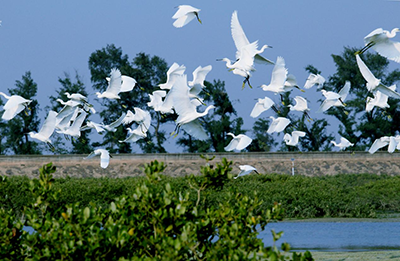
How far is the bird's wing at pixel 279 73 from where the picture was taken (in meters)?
16.2

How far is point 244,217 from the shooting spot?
5.88m

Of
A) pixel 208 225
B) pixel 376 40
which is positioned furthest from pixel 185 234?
pixel 376 40

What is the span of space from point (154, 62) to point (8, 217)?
37428 millimetres

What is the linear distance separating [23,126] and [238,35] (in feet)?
87.0

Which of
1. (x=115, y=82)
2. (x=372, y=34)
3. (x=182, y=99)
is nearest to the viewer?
(x=372, y=34)

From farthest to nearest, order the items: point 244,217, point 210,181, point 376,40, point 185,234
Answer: point 376,40
point 210,181
point 244,217
point 185,234

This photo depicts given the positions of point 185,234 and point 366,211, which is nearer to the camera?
point 185,234

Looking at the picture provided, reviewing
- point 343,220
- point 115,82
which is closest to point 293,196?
point 343,220

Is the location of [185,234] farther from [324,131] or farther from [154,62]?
[154,62]

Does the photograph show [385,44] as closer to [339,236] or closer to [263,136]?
[339,236]

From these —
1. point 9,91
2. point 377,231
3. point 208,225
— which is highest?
point 9,91

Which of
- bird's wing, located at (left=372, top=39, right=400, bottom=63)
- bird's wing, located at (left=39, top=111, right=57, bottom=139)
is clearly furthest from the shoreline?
bird's wing, located at (left=39, top=111, right=57, bottom=139)

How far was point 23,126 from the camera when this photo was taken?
38.9 metres

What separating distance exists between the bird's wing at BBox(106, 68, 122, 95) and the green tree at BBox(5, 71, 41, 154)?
73.1 ft
